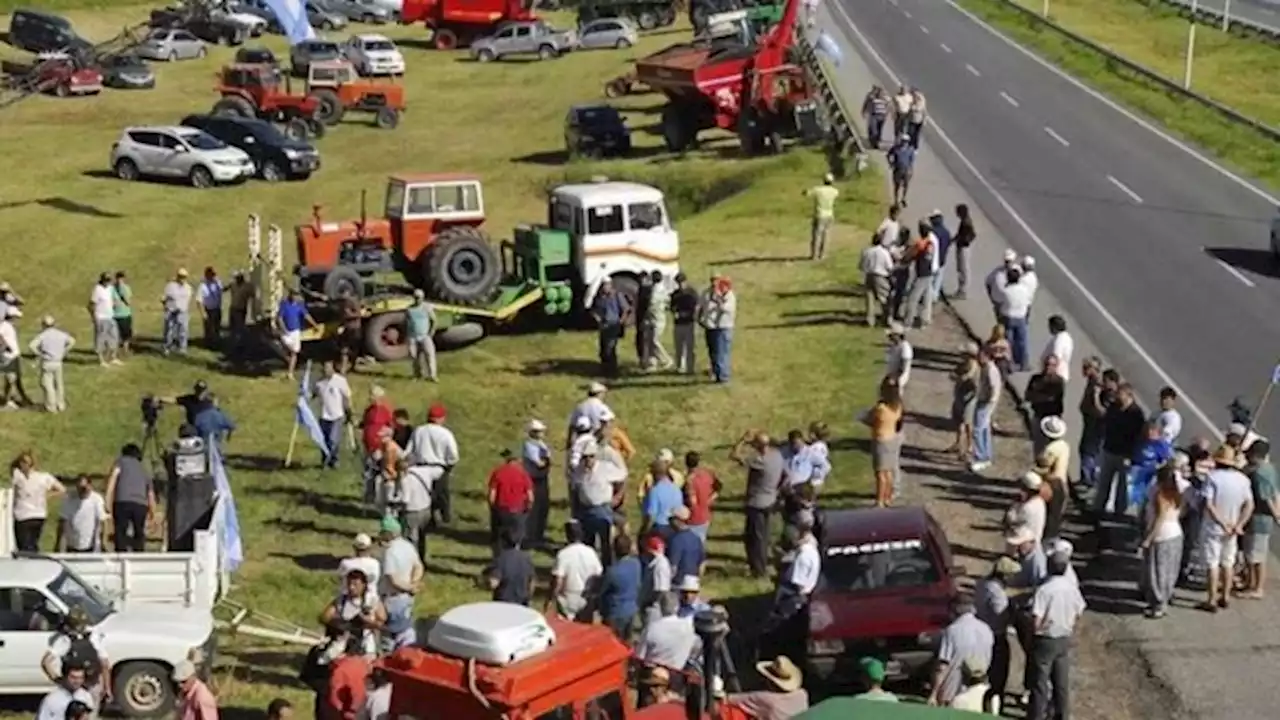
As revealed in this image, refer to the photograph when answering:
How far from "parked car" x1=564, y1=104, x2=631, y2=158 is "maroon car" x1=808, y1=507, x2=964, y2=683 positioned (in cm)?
3153

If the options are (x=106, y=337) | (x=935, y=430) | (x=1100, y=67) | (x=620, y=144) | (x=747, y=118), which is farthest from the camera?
(x=1100, y=67)

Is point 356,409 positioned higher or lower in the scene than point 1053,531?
lower

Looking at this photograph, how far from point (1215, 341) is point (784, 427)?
7204mm

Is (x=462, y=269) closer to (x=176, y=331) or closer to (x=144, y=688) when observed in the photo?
(x=176, y=331)

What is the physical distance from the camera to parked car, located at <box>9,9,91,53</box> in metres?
68.9

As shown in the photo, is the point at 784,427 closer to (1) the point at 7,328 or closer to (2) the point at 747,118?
(1) the point at 7,328

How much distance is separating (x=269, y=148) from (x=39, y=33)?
989 inches

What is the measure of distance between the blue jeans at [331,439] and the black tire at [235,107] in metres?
29.7

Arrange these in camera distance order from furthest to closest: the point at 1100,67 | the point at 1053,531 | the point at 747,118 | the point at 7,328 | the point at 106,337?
the point at 1100,67, the point at 747,118, the point at 106,337, the point at 7,328, the point at 1053,531

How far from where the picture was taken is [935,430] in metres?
24.6

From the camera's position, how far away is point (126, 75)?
6328 centimetres

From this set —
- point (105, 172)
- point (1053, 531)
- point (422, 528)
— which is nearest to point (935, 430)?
point (1053, 531)

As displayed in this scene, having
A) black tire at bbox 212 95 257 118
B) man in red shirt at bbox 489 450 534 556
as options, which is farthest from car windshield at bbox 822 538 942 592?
black tire at bbox 212 95 257 118

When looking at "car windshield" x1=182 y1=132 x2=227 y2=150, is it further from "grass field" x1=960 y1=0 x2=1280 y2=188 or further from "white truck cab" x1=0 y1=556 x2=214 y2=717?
"white truck cab" x1=0 y1=556 x2=214 y2=717
